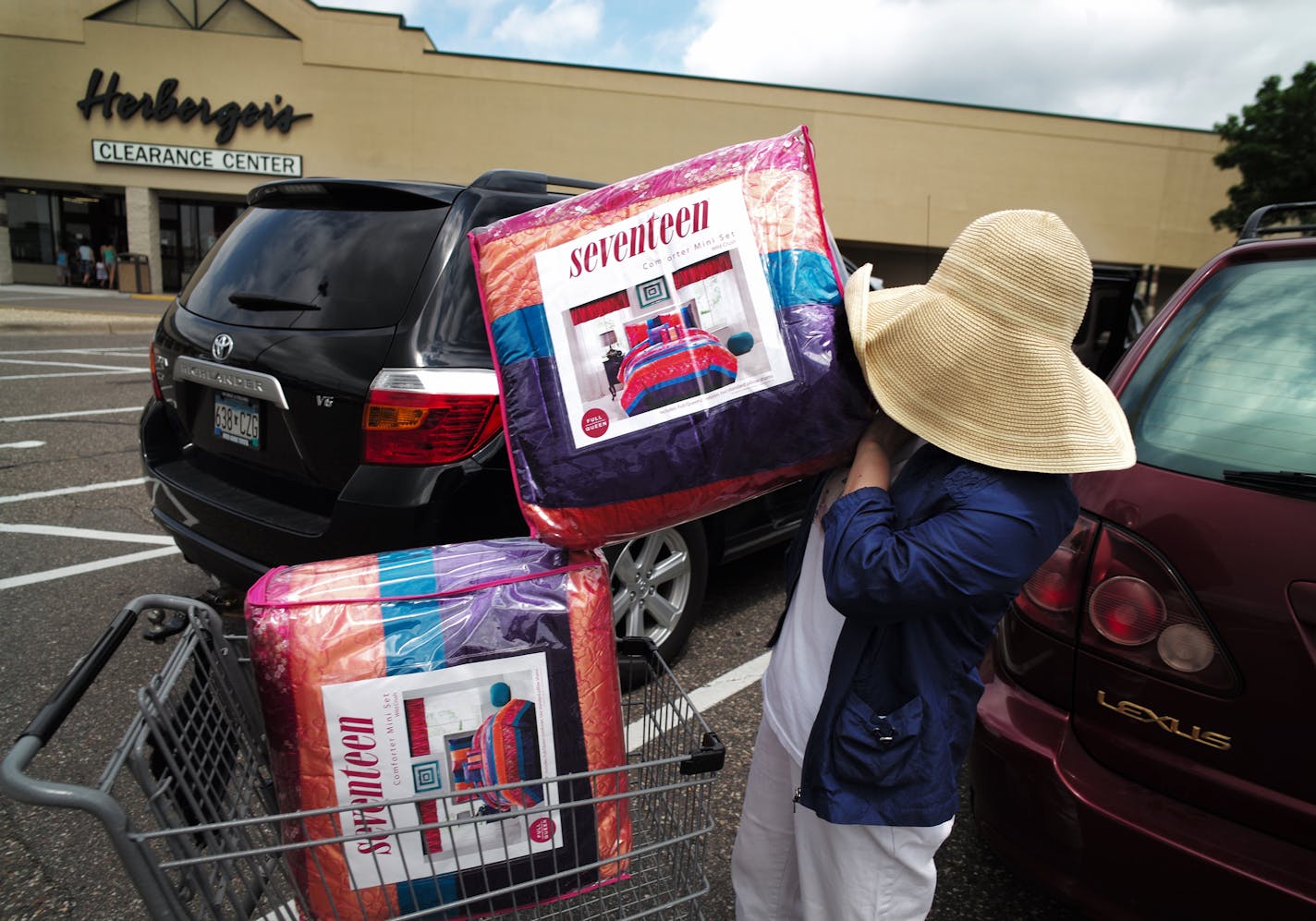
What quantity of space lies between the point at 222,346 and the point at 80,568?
2166 millimetres

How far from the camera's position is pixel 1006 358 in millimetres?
1249

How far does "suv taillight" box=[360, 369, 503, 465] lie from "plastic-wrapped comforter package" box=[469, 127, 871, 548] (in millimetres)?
1016

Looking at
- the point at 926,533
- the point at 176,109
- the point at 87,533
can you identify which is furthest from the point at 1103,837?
the point at 176,109

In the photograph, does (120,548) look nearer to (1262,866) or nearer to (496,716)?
(496,716)

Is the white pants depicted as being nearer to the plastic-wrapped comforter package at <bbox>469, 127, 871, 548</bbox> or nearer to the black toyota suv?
the plastic-wrapped comforter package at <bbox>469, 127, 871, 548</bbox>

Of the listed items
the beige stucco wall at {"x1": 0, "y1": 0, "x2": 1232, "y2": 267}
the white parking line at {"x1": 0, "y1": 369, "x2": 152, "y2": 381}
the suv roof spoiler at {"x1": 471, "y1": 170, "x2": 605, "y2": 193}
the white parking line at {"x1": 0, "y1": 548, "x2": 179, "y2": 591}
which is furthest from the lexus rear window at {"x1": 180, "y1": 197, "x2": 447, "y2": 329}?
the beige stucco wall at {"x1": 0, "y1": 0, "x2": 1232, "y2": 267}

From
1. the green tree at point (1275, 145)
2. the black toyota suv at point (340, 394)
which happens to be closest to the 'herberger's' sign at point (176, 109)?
the black toyota suv at point (340, 394)

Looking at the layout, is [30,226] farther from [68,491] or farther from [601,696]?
[601,696]

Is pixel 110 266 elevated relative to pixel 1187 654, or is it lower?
elevated

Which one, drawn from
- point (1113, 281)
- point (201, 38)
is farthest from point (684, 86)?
point (1113, 281)

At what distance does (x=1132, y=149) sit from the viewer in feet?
92.3

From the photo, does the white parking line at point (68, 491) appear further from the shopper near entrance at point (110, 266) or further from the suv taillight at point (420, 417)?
the shopper near entrance at point (110, 266)

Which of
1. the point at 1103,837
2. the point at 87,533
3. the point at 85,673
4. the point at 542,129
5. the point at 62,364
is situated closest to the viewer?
the point at 85,673

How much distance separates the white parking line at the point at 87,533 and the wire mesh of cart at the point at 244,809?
11.4 feet
